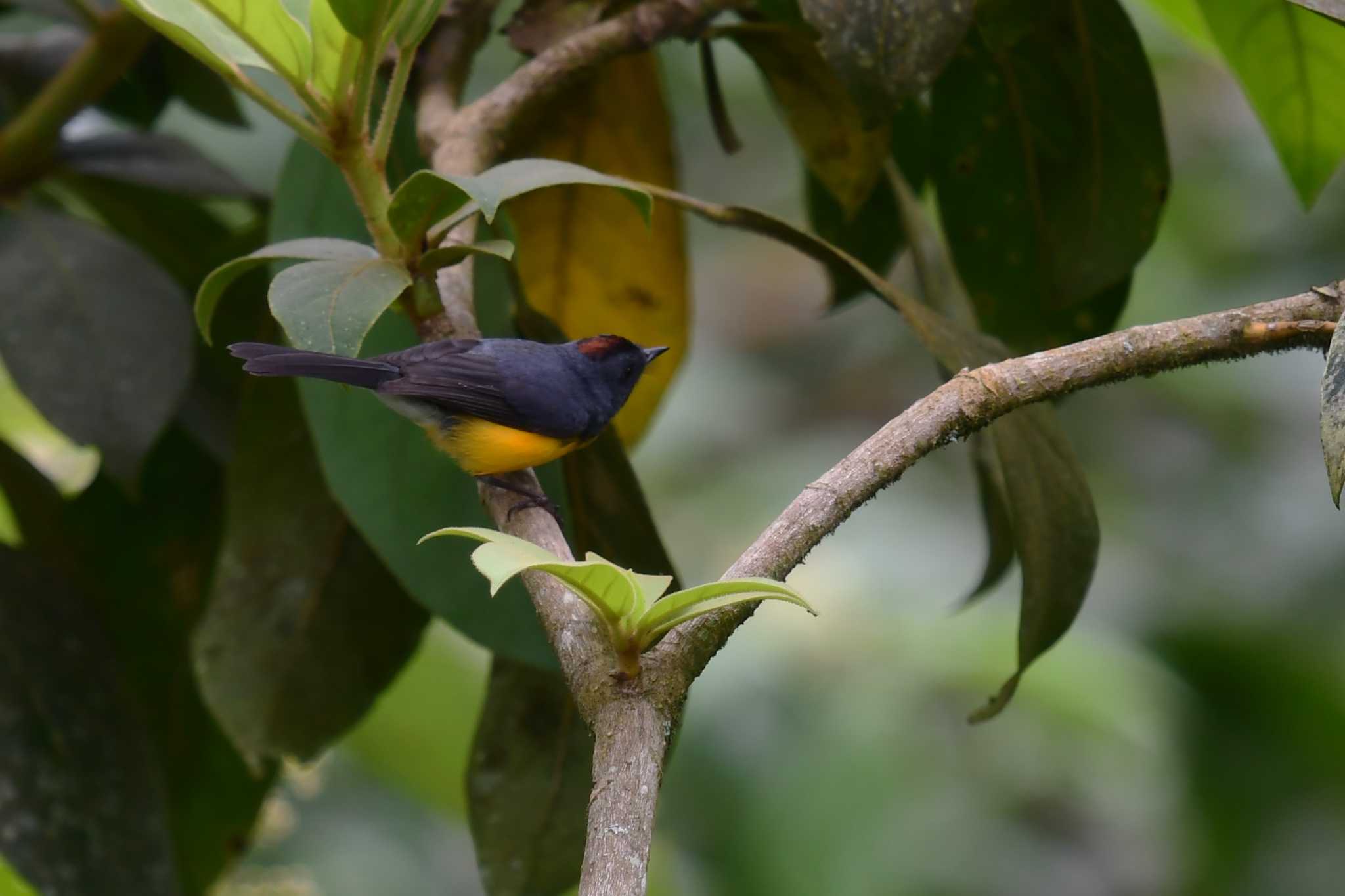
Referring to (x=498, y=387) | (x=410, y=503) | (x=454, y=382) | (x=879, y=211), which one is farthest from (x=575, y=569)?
(x=879, y=211)

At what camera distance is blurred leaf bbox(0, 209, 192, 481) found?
1.35 metres

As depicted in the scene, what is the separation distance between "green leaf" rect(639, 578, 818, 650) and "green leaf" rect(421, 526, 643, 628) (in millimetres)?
14

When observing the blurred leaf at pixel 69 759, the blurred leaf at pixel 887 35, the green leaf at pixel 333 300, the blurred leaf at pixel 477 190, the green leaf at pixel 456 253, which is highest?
the blurred leaf at pixel 887 35

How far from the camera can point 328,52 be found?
1010 millimetres

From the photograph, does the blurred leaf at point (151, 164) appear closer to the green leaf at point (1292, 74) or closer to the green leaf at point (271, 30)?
the green leaf at point (271, 30)

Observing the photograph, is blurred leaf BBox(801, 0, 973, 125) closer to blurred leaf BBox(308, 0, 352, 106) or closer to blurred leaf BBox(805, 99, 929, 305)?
blurred leaf BBox(308, 0, 352, 106)

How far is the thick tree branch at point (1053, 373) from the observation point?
818mm

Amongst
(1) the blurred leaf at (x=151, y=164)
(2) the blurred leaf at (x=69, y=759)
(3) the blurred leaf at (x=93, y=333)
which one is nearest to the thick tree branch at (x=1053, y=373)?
(3) the blurred leaf at (x=93, y=333)

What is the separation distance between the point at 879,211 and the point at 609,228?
1.10 feet

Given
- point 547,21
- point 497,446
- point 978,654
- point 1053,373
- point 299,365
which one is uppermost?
point 547,21

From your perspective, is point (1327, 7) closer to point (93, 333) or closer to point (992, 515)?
point (992, 515)

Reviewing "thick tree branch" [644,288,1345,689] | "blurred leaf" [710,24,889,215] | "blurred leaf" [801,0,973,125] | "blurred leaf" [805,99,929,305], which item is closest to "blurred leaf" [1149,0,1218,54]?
"blurred leaf" [805,99,929,305]

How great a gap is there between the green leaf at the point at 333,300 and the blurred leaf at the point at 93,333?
47 cm

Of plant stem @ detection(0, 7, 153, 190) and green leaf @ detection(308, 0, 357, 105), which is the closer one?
green leaf @ detection(308, 0, 357, 105)
